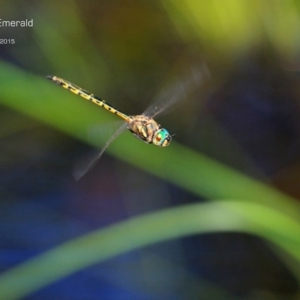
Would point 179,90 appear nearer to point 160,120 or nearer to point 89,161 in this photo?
point 160,120

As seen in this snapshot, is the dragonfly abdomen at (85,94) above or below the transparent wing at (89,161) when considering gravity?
above

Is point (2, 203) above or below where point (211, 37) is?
below

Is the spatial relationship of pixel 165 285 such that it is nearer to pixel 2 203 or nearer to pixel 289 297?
pixel 289 297

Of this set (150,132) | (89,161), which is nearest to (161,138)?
(150,132)

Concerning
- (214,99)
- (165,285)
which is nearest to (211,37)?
(214,99)

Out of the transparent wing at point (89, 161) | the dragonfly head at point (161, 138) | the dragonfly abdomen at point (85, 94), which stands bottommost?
the transparent wing at point (89, 161)
